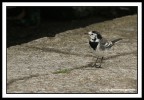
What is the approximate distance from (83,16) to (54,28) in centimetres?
77

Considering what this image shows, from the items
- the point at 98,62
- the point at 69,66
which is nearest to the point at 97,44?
the point at 98,62

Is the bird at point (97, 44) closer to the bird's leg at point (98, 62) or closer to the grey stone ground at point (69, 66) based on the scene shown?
the bird's leg at point (98, 62)

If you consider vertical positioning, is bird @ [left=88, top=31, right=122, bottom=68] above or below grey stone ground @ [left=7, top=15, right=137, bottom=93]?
above

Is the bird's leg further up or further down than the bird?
further down

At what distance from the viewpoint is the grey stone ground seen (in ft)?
12.5

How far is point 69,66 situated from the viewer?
14.3 ft

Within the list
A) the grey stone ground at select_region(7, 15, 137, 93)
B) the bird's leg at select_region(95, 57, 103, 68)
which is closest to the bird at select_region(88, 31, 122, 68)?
the bird's leg at select_region(95, 57, 103, 68)

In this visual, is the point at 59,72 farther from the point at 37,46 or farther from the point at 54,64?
the point at 37,46

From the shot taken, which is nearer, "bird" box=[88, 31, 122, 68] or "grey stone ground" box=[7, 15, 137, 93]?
"grey stone ground" box=[7, 15, 137, 93]

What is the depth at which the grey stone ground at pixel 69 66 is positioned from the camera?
380 centimetres

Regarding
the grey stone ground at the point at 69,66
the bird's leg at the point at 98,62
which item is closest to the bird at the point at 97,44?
the bird's leg at the point at 98,62

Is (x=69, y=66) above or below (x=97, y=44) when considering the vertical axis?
below

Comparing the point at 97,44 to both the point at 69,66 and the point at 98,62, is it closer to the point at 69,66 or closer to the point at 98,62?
the point at 98,62

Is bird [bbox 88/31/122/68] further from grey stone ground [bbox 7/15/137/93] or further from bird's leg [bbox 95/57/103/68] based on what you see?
grey stone ground [bbox 7/15/137/93]
